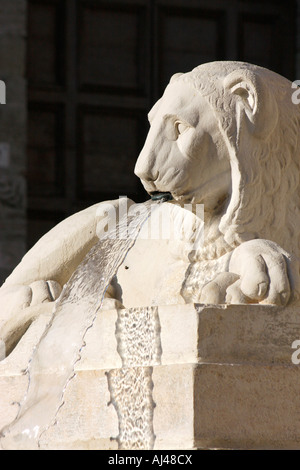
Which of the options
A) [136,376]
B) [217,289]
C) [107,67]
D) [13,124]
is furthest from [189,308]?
[107,67]

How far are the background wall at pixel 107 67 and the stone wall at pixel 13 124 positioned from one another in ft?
0.44

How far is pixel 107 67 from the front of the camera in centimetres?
904

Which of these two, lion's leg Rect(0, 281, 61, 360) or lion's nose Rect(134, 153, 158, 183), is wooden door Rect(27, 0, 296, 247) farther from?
lion's nose Rect(134, 153, 158, 183)

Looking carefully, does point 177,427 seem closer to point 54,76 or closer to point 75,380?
point 75,380

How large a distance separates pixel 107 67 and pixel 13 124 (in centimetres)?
86

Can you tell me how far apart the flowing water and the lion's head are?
0.34m

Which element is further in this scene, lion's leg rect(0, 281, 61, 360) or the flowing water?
lion's leg rect(0, 281, 61, 360)

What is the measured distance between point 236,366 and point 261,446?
206 millimetres

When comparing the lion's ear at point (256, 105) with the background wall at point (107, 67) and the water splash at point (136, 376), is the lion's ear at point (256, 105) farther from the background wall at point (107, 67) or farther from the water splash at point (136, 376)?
the background wall at point (107, 67)

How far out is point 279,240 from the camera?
168 inches

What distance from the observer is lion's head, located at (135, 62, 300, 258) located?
13.9 feet

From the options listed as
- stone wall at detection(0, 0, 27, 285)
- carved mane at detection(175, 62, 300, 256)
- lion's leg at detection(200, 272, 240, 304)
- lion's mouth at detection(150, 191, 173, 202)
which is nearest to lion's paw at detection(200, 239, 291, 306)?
lion's leg at detection(200, 272, 240, 304)

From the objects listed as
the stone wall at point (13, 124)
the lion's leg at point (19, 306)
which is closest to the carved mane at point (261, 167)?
the lion's leg at point (19, 306)

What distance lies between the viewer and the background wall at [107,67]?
8844 millimetres
